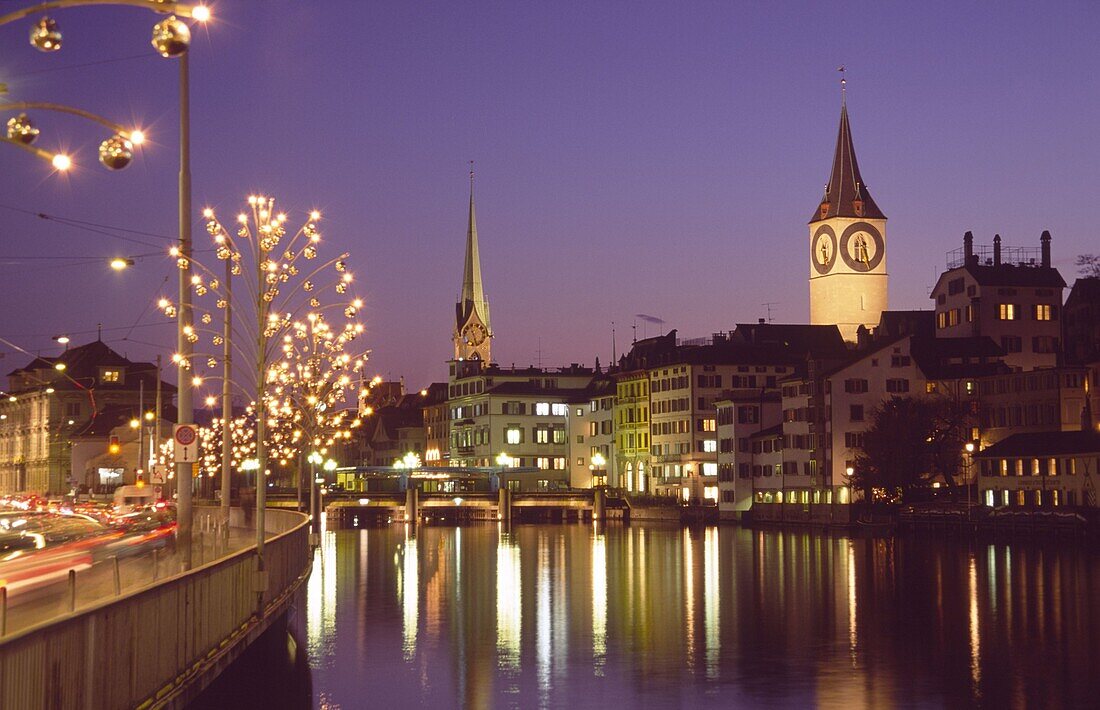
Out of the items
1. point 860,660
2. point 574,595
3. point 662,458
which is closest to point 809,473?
point 662,458

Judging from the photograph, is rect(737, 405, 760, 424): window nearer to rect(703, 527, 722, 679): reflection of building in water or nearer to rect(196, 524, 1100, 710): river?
rect(703, 527, 722, 679): reflection of building in water

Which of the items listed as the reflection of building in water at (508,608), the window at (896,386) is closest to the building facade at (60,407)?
the window at (896,386)

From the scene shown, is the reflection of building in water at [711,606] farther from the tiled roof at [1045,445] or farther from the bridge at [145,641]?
the tiled roof at [1045,445]

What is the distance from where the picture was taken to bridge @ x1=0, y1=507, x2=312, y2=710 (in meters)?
16.1

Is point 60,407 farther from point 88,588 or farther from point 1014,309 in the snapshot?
point 88,588

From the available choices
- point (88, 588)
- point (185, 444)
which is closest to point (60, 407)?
point (185, 444)

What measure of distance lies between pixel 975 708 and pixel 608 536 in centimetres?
9151

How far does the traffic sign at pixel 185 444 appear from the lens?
111 feet

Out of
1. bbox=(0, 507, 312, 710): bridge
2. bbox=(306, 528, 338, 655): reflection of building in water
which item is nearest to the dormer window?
bbox=(306, 528, 338, 655): reflection of building in water

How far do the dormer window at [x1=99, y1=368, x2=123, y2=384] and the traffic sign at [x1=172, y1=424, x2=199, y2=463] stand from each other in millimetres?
155450

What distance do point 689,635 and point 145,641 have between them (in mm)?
27358

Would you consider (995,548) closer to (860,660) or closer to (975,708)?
(860,660)

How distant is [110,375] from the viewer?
7244 inches

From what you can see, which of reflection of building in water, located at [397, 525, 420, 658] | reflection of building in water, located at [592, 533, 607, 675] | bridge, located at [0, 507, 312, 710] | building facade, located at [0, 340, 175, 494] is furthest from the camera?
building facade, located at [0, 340, 175, 494]
